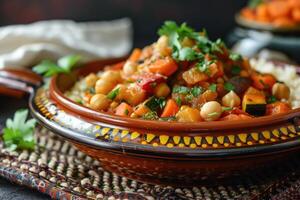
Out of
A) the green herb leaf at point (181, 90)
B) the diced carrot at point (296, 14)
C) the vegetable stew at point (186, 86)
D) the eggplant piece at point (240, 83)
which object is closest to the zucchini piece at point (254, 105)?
the vegetable stew at point (186, 86)

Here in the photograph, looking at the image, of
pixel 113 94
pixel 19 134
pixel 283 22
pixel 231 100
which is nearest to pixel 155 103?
pixel 113 94

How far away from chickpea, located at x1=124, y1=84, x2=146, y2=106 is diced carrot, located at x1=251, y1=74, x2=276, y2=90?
1.55ft

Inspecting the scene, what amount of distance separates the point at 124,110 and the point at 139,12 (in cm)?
321

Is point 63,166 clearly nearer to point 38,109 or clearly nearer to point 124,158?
point 38,109

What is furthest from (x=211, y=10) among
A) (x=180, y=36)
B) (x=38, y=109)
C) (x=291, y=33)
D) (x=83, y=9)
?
(x=38, y=109)

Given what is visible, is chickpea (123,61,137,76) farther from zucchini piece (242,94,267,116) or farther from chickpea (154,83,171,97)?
zucchini piece (242,94,267,116)

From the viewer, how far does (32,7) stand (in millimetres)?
4648

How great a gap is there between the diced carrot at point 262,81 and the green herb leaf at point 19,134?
928 mm

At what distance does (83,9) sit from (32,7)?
0.46 meters

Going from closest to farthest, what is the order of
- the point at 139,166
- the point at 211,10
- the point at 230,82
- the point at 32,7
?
1. the point at 139,166
2. the point at 230,82
3. the point at 32,7
4. the point at 211,10

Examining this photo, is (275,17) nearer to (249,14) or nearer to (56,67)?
(249,14)

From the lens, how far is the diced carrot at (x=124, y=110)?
1853mm

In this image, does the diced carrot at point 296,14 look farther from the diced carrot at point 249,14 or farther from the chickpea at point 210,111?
the chickpea at point 210,111

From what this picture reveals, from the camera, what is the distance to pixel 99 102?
6.29ft
